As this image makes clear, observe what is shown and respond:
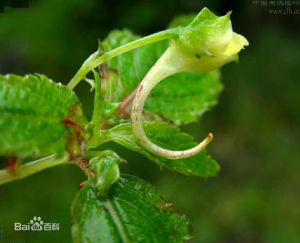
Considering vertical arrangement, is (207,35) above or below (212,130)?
below

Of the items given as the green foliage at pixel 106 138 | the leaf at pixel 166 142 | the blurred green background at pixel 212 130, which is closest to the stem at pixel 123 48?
the green foliage at pixel 106 138

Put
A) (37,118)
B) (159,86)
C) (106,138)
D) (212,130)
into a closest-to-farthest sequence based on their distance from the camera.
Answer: (37,118), (106,138), (159,86), (212,130)

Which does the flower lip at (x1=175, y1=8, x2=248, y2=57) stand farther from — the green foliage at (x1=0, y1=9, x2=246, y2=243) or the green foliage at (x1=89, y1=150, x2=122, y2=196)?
the green foliage at (x1=89, y1=150, x2=122, y2=196)

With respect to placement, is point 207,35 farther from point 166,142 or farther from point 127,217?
point 127,217

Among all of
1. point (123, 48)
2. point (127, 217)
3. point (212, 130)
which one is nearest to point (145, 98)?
point (123, 48)

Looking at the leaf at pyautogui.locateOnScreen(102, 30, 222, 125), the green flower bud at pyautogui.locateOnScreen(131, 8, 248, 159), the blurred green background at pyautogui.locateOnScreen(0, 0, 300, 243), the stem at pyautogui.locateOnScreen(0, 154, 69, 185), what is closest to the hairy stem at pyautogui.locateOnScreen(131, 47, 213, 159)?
the green flower bud at pyautogui.locateOnScreen(131, 8, 248, 159)

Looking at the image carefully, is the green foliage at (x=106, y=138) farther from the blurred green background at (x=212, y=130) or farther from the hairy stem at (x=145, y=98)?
the blurred green background at (x=212, y=130)
